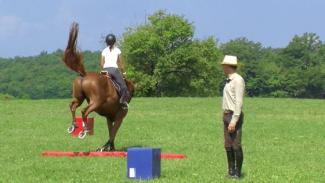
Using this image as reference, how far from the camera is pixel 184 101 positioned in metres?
41.1

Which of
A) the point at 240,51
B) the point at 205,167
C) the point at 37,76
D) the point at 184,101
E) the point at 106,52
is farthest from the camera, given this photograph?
the point at 240,51

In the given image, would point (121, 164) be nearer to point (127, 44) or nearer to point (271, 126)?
point (271, 126)

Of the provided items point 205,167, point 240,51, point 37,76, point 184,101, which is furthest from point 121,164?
point 240,51

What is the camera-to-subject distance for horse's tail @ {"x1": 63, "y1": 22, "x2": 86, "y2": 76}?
15.0 m

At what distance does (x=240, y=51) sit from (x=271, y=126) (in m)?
120

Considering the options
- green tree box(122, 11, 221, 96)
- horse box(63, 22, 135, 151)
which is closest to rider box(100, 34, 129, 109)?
horse box(63, 22, 135, 151)

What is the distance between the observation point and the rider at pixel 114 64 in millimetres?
15352

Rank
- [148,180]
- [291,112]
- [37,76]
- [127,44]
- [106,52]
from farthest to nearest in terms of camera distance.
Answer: [37,76]
[127,44]
[291,112]
[106,52]
[148,180]

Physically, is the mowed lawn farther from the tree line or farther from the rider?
the tree line

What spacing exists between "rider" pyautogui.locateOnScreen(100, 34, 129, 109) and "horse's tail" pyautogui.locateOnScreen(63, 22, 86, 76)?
625 millimetres

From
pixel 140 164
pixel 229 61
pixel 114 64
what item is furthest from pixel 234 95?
pixel 114 64

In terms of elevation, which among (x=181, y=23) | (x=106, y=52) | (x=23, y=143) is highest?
(x=181, y=23)

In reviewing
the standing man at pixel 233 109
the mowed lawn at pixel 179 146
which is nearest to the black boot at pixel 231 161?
the standing man at pixel 233 109

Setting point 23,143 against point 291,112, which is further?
point 291,112
